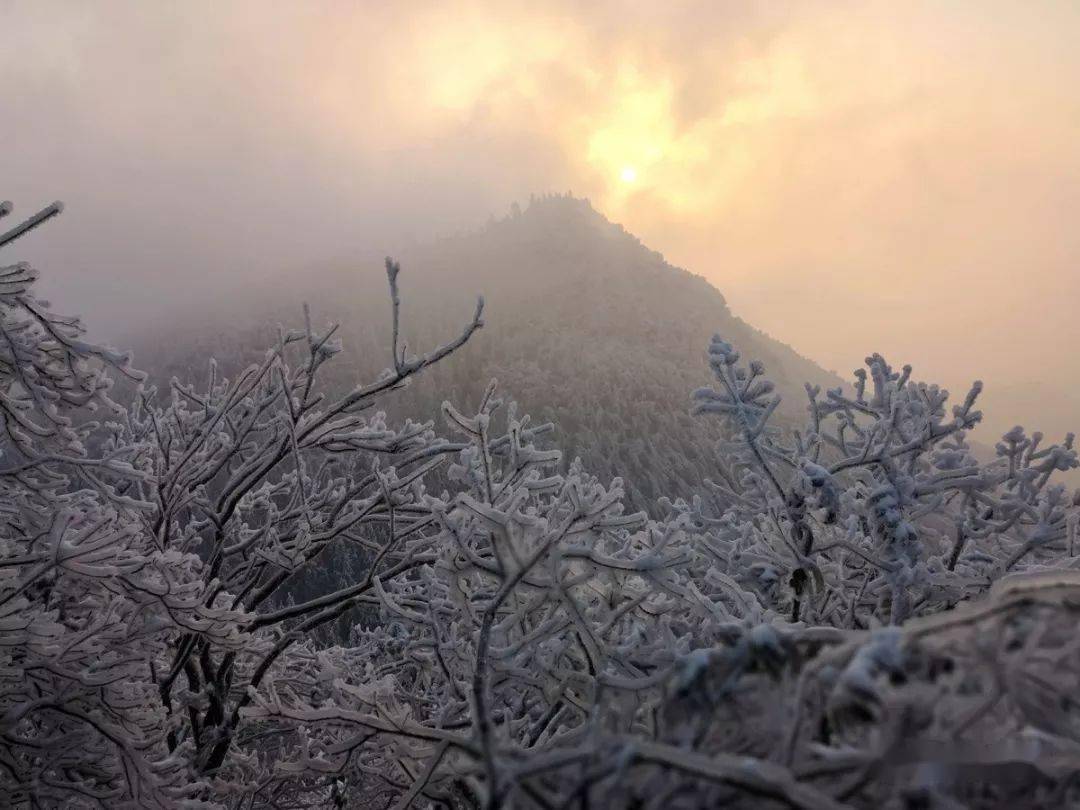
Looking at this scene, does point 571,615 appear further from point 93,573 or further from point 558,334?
point 558,334

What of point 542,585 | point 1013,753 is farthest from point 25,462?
point 1013,753

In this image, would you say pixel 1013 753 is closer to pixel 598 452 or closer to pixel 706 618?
pixel 706 618

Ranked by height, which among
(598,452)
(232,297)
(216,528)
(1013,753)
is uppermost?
(232,297)

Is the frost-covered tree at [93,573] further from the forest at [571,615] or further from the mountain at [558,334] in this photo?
the mountain at [558,334]

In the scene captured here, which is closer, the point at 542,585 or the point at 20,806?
the point at 542,585

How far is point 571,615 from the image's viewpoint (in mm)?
2408

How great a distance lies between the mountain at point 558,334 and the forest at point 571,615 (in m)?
37.0

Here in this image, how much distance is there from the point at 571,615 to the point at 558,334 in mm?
71536

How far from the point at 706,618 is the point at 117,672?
279cm

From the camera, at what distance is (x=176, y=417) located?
21.4 feet

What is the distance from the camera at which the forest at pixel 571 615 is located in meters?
0.86

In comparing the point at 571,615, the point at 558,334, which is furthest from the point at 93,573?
the point at 558,334

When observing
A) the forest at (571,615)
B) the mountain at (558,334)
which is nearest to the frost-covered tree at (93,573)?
the forest at (571,615)

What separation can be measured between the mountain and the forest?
37023 mm
